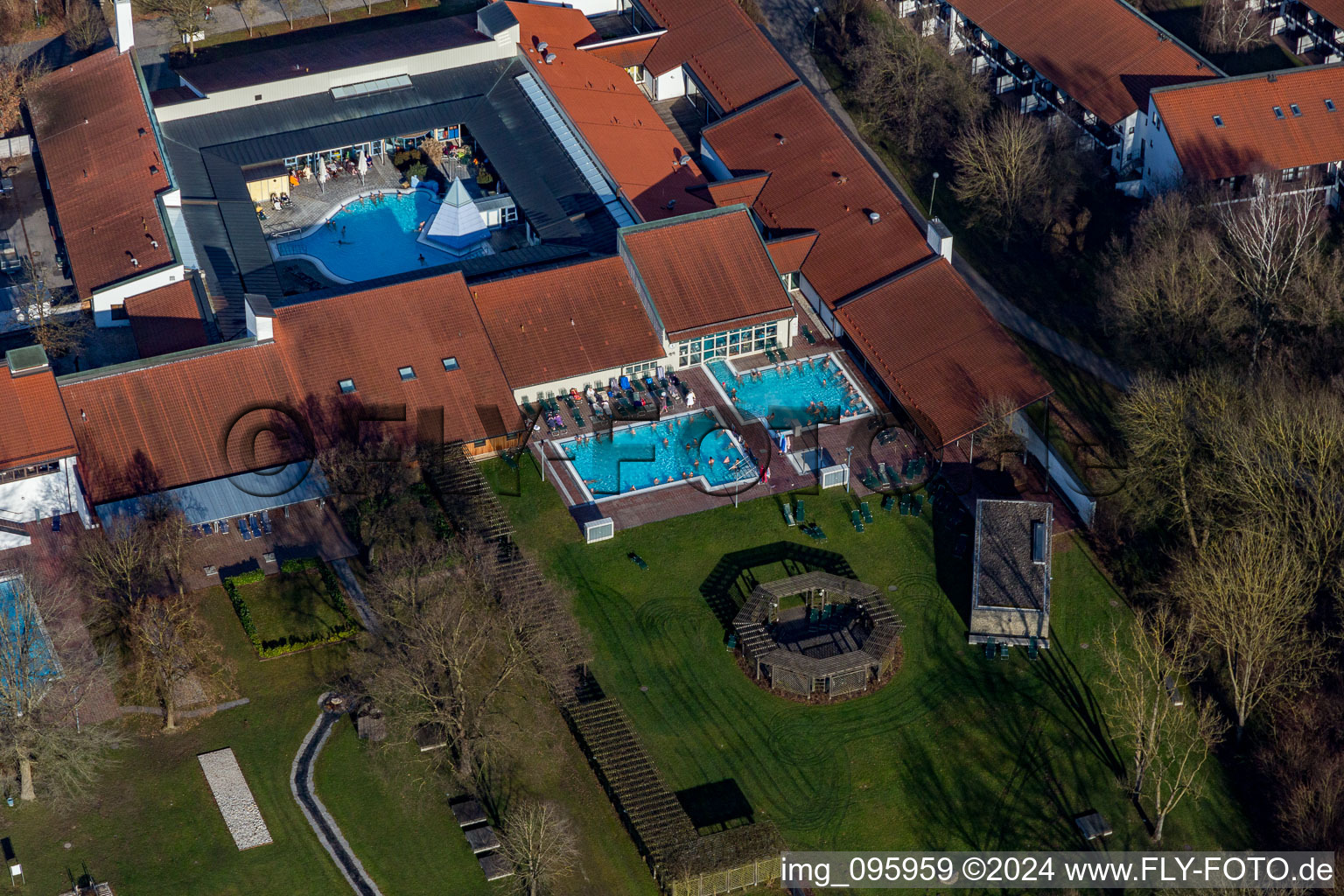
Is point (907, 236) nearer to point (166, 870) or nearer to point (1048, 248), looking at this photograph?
point (1048, 248)

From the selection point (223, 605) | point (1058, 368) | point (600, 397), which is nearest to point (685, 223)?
point (600, 397)

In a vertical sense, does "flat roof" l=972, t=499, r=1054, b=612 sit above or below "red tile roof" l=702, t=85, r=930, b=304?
below

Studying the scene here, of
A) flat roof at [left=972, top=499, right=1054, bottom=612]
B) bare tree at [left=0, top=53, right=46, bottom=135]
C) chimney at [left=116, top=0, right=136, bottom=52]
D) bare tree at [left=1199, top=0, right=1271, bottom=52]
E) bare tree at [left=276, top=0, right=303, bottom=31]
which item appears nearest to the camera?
flat roof at [left=972, top=499, right=1054, bottom=612]

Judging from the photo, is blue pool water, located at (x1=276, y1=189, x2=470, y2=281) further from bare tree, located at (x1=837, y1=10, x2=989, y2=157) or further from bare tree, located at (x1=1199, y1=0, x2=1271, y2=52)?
bare tree, located at (x1=1199, y1=0, x2=1271, y2=52)

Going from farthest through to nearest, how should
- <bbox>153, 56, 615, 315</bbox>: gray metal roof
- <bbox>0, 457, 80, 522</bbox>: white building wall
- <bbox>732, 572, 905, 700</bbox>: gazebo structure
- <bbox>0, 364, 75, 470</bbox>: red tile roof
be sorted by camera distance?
<bbox>153, 56, 615, 315</bbox>: gray metal roof, <bbox>0, 457, 80, 522</bbox>: white building wall, <bbox>0, 364, 75, 470</bbox>: red tile roof, <bbox>732, 572, 905, 700</bbox>: gazebo structure

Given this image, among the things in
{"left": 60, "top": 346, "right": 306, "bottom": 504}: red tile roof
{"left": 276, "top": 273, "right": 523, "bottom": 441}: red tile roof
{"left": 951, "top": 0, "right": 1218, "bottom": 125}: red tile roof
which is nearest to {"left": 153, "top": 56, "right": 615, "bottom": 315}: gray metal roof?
{"left": 276, "top": 273, "right": 523, "bottom": 441}: red tile roof

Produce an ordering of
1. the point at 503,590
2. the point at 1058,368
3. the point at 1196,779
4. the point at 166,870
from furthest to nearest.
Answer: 1. the point at 1058,368
2. the point at 503,590
3. the point at 1196,779
4. the point at 166,870

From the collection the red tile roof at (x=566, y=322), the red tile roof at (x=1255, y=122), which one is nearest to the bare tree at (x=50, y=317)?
the red tile roof at (x=566, y=322)

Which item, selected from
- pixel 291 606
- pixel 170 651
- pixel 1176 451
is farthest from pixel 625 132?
pixel 170 651
